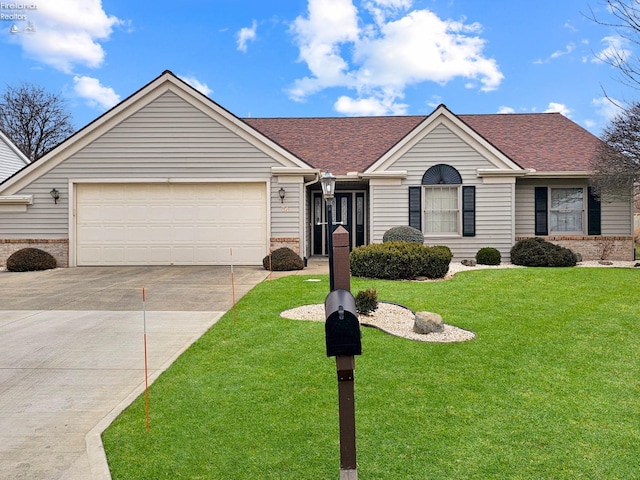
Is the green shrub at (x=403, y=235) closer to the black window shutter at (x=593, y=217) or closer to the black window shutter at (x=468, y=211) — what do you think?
the black window shutter at (x=468, y=211)

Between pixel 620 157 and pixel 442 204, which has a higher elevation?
pixel 620 157

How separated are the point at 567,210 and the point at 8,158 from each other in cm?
2502

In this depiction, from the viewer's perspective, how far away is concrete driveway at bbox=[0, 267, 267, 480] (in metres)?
3.74

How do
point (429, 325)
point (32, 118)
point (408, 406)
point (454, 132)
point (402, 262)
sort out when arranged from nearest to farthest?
point (408, 406)
point (429, 325)
point (402, 262)
point (454, 132)
point (32, 118)

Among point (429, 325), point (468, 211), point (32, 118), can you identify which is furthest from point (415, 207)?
point (32, 118)

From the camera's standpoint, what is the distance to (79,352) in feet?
20.4

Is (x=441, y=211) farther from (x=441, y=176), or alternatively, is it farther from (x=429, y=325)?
(x=429, y=325)

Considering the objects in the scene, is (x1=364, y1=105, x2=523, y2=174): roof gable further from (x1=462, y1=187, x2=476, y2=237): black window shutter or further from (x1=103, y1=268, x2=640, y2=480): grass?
(x1=103, y1=268, x2=640, y2=480): grass

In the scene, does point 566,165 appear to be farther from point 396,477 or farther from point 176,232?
point 396,477

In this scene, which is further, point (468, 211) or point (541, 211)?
point (541, 211)

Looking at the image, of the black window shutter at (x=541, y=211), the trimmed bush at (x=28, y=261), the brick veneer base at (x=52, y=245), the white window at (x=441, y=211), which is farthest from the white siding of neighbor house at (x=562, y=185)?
the trimmed bush at (x=28, y=261)

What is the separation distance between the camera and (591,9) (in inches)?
292

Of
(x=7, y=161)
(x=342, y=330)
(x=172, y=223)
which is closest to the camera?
(x=342, y=330)

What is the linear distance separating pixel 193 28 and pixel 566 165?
47.1ft
